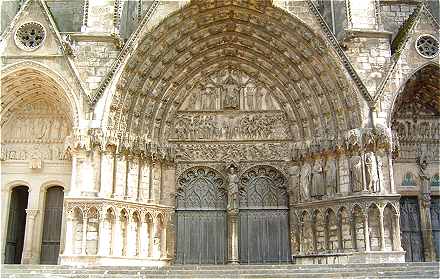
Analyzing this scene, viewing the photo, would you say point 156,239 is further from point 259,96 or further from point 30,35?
point 30,35

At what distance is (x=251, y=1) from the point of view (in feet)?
42.1

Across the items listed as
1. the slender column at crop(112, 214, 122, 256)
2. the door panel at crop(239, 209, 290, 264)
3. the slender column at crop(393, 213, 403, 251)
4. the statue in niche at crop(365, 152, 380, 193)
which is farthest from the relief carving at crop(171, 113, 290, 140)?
the slender column at crop(393, 213, 403, 251)

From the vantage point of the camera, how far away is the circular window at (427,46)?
12195 mm

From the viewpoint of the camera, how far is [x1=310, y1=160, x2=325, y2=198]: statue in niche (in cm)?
1227

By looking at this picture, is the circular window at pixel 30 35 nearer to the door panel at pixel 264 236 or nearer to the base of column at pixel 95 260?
the base of column at pixel 95 260

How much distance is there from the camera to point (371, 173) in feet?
37.0

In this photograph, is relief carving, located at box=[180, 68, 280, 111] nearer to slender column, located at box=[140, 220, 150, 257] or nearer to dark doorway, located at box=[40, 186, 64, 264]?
slender column, located at box=[140, 220, 150, 257]

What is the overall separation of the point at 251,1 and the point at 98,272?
24.8 feet

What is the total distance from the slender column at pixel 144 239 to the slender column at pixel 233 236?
2.12m

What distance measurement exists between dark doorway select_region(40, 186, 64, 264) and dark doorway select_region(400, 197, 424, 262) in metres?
8.84

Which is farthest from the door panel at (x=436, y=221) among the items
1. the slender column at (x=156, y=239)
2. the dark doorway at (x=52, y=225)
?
the dark doorway at (x=52, y=225)

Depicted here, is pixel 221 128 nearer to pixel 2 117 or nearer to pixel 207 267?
pixel 207 267

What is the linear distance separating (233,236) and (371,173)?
3.87 meters

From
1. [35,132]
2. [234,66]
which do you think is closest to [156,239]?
[35,132]
